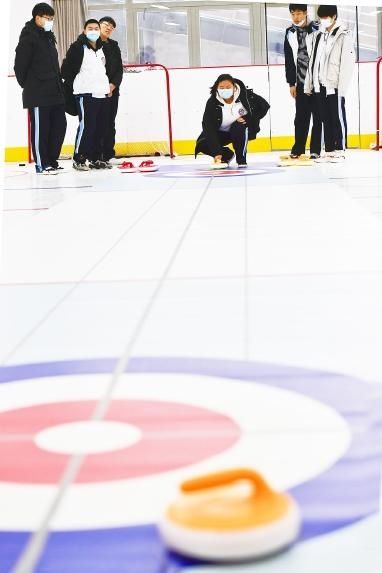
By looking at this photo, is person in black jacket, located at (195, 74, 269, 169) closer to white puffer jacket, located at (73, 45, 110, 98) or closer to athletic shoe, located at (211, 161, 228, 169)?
athletic shoe, located at (211, 161, 228, 169)

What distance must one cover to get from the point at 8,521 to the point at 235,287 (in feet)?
6.55

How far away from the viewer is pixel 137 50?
17703 mm

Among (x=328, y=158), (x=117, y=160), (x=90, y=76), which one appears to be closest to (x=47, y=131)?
(x=90, y=76)

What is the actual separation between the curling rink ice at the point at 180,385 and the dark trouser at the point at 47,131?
4.63 m

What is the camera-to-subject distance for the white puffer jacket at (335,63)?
31.2 ft

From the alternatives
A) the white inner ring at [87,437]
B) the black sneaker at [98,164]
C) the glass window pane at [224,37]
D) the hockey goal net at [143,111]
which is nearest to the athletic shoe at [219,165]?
the black sneaker at [98,164]

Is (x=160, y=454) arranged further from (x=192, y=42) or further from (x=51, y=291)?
(x=192, y=42)

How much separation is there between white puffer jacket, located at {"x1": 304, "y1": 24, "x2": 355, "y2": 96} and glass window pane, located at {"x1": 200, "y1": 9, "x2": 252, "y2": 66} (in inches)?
342

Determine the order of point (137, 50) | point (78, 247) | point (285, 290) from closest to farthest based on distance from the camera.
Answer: point (285, 290)
point (78, 247)
point (137, 50)

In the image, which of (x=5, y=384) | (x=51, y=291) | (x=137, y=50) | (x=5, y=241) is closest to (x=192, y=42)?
(x=137, y=50)

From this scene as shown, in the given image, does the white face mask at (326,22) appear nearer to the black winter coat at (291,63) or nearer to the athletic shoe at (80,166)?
the black winter coat at (291,63)

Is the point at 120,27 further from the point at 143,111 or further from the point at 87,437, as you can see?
the point at 87,437

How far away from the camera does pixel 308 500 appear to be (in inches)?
56.3

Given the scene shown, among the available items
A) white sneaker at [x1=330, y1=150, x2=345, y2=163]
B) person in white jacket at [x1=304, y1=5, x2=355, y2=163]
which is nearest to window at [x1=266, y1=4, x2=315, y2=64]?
white sneaker at [x1=330, y1=150, x2=345, y2=163]
